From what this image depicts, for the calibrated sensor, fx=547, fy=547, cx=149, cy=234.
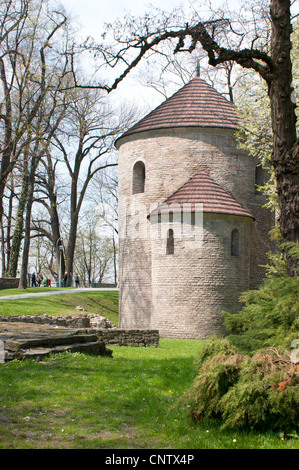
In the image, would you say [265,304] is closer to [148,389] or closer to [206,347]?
[206,347]

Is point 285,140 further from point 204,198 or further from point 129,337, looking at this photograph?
point 204,198

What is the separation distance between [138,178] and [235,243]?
18.3 feet

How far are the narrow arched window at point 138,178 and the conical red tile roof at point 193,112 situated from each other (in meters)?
1.57

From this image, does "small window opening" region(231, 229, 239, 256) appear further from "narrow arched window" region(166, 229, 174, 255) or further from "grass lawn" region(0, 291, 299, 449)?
"grass lawn" region(0, 291, 299, 449)

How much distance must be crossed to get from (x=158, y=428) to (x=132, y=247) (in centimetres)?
1892

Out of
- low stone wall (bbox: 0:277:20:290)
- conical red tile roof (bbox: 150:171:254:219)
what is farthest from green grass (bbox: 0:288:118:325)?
conical red tile roof (bbox: 150:171:254:219)

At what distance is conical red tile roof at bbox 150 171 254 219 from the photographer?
2234 cm

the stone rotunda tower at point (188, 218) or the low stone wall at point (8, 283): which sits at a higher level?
the stone rotunda tower at point (188, 218)

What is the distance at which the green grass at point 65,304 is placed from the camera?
69.9 feet

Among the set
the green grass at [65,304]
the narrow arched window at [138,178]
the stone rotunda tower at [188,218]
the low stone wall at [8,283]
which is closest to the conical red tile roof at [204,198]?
the stone rotunda tower at [188,218]

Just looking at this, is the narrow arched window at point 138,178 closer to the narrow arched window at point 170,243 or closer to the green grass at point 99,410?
the narrow arched window at point 170,243

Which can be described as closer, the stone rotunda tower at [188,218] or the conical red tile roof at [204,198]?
the stone rotunda tower at [188,218]

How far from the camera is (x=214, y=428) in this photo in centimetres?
588
